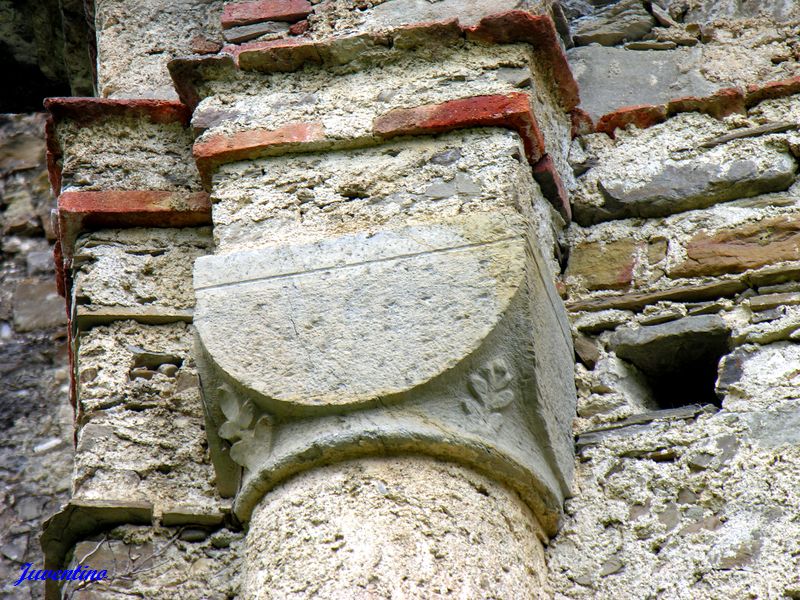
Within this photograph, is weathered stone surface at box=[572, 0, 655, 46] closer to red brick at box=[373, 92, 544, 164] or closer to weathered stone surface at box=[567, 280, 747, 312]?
red brick at box=[373, 92, 544, 164]

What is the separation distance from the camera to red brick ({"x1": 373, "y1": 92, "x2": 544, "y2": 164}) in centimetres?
266

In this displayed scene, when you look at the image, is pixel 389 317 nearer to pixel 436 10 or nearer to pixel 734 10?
pixel 436 10

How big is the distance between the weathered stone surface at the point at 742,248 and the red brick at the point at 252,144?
29.7 inches

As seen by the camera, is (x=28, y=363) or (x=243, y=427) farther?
(x=28, y=363)

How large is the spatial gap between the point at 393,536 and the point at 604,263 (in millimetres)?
906

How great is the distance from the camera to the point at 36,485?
3863mm

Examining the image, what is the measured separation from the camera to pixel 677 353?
266 cm

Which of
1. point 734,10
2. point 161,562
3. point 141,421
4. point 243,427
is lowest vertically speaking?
point 161,562

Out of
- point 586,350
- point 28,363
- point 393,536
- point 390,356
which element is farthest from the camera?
point 28,363

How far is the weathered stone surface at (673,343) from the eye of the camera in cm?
262

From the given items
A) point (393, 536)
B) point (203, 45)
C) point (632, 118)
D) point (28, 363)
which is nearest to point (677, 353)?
point (632, 118)

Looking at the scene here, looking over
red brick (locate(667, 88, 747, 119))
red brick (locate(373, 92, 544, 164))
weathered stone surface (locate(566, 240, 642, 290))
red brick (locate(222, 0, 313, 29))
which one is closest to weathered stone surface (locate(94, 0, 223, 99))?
red brick (locate(222, 0, 313, 29))

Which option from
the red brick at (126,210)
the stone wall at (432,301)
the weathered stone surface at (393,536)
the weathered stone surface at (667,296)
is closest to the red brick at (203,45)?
the stone wall at (432,301)

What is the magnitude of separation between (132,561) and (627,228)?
3.91 feet
